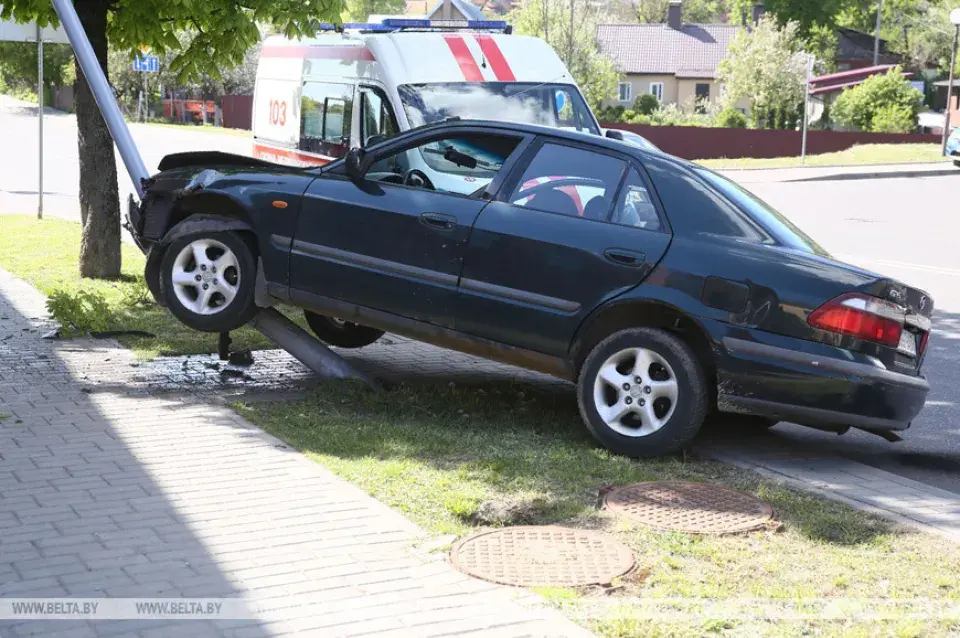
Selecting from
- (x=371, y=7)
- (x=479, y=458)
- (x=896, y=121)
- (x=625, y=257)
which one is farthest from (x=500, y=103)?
(x=371, y=7)

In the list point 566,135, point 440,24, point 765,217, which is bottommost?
point 765,217

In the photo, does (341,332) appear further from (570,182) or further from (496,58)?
(496,58)

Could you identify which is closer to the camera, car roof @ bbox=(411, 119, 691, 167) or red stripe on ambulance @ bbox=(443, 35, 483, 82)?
car roof @ bbox=(411, 119, 691, 167)

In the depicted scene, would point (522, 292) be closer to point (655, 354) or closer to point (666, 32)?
point (655, 354)

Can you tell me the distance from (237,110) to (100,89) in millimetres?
55533

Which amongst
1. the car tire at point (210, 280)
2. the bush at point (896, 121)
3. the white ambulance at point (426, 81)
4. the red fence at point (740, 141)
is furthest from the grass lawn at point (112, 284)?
the bush at point (896, 121)

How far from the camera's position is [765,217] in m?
7.00

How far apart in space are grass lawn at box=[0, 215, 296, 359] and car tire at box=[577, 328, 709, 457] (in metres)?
3.50

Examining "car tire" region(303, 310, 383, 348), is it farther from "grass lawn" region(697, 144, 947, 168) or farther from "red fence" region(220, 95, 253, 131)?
"red fence" region(220, 95, 253, 131)

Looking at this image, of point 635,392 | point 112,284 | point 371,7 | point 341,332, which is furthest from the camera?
point 371,7

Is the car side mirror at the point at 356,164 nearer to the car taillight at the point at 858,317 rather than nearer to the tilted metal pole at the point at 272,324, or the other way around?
the tilted metal pole at the point at 272,324

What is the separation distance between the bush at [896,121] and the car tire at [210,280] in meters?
50.3

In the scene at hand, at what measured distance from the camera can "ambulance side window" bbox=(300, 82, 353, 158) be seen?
44.7 feet

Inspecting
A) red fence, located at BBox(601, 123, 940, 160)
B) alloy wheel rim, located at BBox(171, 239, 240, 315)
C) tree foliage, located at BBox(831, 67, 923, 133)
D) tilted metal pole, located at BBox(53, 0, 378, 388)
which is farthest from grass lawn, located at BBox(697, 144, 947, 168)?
alloy wheel rim, located at BBox(171, 239, 240, 315)
